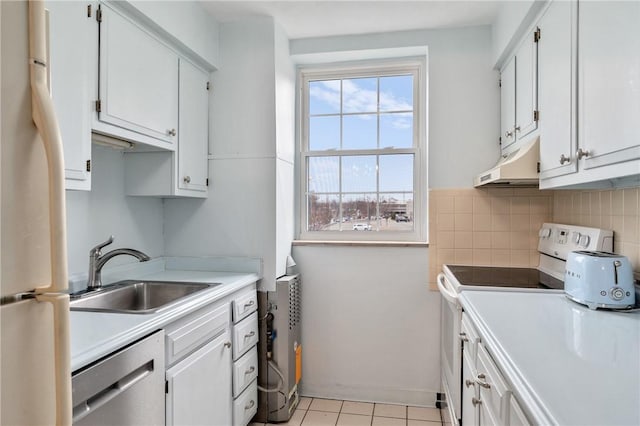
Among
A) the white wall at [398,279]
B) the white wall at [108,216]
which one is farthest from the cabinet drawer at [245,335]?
the white wall at [108,216]

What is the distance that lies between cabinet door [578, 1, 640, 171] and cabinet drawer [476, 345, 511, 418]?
2.30 ft

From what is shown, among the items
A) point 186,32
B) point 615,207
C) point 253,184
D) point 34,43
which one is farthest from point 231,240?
point 615,207

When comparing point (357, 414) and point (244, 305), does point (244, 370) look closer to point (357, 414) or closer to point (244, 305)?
point (244, 305)

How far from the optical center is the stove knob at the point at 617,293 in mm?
1343

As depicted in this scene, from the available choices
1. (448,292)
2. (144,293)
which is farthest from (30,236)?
(448,292)

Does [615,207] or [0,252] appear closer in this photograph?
[0,252]

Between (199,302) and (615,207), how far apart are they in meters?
1.88

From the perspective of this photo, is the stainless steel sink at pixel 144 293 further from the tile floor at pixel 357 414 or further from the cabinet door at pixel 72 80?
the tile floor at pixel 357 414

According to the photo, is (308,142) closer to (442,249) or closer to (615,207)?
(442,249)

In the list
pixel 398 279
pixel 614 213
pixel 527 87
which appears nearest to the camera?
pixel 614 213

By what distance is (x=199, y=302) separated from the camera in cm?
168

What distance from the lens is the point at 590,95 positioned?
51.8 inches

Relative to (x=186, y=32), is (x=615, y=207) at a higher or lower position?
lower

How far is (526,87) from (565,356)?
1487 millimetres
